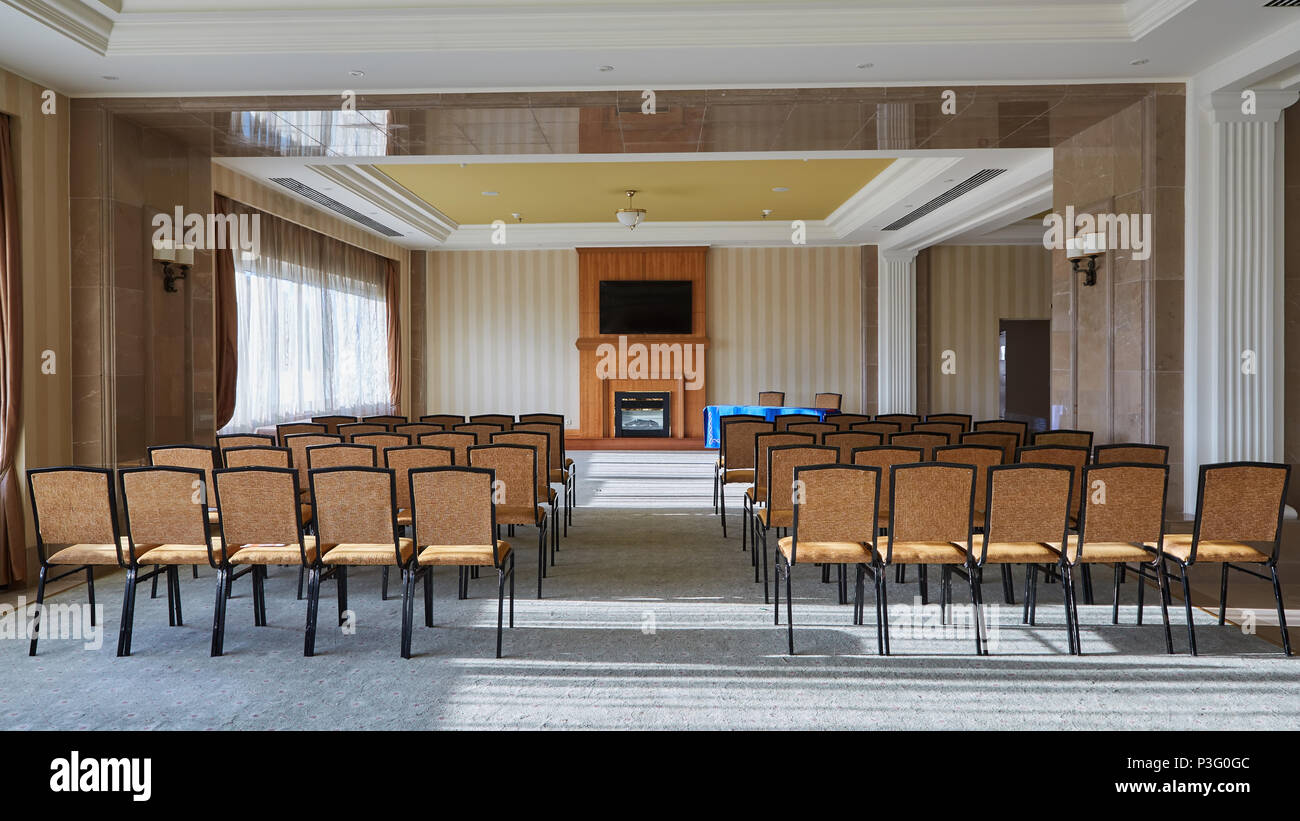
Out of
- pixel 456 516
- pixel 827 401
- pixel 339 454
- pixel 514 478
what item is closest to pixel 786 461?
pixel 514 478

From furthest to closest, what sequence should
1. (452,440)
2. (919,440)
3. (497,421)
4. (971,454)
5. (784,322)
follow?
(784,322)
(497,421)
(919,440)
(452,440)
(971,454)


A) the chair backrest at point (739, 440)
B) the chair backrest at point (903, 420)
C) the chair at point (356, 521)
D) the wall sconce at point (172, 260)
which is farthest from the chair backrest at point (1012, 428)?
the wall sconce at point (172, 260)

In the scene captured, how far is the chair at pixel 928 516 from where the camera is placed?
3975mm

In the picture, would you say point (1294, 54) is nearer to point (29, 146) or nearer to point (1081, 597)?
point (1081, 597)

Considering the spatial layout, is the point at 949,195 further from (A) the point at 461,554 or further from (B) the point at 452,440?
(A) the point at 461,554

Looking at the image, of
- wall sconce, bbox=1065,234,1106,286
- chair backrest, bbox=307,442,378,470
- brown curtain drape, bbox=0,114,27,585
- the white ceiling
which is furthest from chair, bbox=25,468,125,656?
wall sconce, bbox=1065,234,1106,286

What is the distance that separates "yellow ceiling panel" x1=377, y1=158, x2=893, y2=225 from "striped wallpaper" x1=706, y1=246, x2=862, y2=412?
1214 mm

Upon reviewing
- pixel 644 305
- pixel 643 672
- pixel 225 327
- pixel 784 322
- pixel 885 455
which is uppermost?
pixel 644 305

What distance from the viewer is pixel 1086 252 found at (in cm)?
670

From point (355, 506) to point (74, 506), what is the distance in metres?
1.37

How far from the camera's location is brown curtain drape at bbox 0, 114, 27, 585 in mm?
5391

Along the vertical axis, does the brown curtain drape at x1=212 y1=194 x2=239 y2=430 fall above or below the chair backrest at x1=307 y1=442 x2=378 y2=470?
above

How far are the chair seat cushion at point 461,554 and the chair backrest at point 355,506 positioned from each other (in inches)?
5.7

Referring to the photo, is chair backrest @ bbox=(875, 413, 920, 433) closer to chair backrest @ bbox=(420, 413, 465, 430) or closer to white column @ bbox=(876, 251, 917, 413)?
chair backrest @ bbox=(420, 413, 465, 430)
